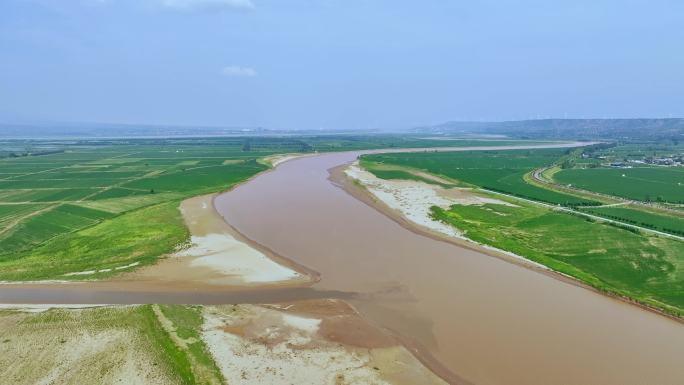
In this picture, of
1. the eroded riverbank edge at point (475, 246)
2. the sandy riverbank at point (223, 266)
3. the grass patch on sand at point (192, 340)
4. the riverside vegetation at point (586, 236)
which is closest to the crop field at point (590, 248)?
the riverside vegetation at point (586, 236)

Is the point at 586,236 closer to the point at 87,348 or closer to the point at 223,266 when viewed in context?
the point at 223,266

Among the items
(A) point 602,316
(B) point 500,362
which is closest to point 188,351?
(B) point 500,362

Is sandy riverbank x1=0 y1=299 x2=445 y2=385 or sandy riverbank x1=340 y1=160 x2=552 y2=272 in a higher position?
sandy riverbank x1=340 y1=160 x2=552 y2=272

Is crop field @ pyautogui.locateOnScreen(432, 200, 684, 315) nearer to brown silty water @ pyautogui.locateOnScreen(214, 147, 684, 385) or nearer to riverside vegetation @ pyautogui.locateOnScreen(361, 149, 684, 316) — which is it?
riverside vegetation @ pyautogui.locateOnScreen(361, 149, 684, 316)

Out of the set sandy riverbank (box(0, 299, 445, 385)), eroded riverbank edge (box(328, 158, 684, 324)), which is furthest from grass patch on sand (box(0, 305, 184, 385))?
eroded riverbank edge (box(328, 158, 684, 324))

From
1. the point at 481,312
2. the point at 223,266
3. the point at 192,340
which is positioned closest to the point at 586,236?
the point at 481,312
